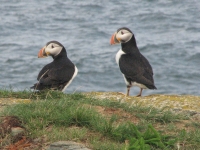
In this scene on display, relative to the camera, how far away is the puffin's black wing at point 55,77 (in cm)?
846

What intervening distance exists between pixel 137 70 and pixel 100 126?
12.4 feet

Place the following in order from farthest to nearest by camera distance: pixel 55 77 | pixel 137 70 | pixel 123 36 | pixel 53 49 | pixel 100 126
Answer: pixel 123 36, pixel 53 49, pixel 137 70, pixel 55 77, pixel 100 126

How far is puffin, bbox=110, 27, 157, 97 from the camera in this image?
30.9 feet

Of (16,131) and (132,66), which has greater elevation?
(16,131)

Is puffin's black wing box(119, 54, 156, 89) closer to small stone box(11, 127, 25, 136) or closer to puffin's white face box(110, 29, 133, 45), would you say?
puffin's white face box(110, 29, 133, 45)

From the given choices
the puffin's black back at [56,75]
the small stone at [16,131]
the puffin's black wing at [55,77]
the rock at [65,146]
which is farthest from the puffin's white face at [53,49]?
the rock at [65,146]

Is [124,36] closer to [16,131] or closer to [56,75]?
[56,75]

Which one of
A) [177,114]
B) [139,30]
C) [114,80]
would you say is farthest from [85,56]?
[177,114]

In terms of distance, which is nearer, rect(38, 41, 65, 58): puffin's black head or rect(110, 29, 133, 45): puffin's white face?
rect(38, 41, 65, 58): puffin's black head

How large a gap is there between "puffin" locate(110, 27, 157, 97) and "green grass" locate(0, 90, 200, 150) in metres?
2.83

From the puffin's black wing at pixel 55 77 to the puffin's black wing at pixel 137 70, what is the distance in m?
1.02

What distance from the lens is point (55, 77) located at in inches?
338

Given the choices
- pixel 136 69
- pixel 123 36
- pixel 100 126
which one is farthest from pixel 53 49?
pixel 100 126

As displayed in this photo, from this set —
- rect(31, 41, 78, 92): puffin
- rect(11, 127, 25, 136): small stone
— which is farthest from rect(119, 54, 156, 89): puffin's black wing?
rect(11, 127, 25, 136): small stone
